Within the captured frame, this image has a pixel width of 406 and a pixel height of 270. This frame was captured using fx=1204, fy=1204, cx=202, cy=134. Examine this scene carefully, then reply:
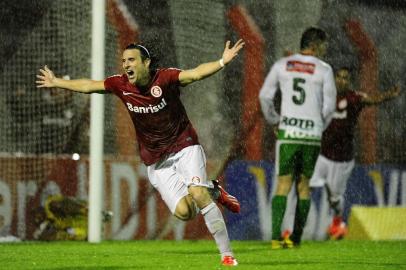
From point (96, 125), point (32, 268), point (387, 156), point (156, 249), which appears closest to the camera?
point (32, 268)

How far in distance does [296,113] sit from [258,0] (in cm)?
361

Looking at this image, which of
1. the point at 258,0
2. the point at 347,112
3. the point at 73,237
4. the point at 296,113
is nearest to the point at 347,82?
the point at 347,112

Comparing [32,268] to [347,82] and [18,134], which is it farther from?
[347,82]

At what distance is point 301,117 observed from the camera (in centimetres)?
1190

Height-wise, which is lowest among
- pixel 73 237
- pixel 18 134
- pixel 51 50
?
pixel 73 237

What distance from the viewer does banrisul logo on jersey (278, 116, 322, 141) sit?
1187cm

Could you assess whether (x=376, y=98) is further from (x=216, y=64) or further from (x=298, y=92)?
(x=216, y=64)

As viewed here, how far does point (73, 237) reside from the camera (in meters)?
13.1

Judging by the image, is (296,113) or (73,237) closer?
(296,113)

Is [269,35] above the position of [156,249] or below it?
above

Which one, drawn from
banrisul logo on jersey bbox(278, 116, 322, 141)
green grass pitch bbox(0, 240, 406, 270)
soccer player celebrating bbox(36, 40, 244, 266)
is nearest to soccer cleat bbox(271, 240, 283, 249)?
green grass pitch bbox(0, 240, 406, 270)

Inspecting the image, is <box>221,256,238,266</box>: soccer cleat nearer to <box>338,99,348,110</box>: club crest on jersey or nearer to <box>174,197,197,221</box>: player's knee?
<box>174,197,197,221</box>: player's knee

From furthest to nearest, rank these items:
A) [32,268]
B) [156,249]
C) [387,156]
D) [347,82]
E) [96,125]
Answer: [387,156] < [347,82] < [96,125] < [156,249] < [32,268]

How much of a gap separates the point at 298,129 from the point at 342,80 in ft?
9.74
